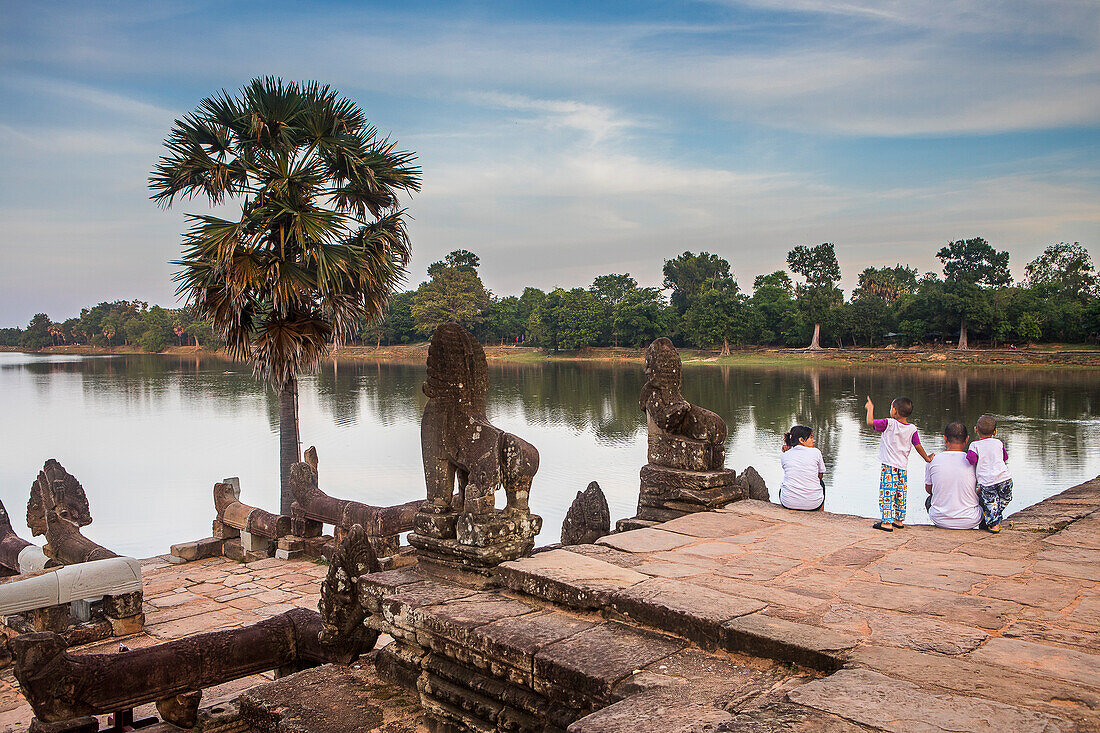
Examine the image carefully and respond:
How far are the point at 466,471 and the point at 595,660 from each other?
5.51 ft

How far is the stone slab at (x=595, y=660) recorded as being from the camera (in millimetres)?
2732

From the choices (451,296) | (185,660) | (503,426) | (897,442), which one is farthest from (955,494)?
(451,296)

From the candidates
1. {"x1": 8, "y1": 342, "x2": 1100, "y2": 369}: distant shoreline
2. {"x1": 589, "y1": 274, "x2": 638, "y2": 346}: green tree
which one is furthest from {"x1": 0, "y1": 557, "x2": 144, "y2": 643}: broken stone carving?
{"x1": 589, "y1": 274, "x2": 638, "y2": 346}: green tree

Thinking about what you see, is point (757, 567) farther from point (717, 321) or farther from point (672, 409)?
point (717, 321)

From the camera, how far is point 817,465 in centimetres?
591

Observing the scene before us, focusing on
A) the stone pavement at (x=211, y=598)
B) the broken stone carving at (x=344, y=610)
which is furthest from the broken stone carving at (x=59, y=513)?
the broken stone carving at (x=344, y=610)

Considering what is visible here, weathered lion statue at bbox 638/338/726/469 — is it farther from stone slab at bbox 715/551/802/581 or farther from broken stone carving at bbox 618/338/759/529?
stone slab at bbox 715/551/802/581

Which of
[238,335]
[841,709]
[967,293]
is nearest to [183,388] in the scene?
[238,335]

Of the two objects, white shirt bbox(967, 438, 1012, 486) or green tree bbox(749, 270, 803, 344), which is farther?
green tree bbox(749, 270, 803, 344)

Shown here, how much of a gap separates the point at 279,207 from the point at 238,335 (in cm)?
198

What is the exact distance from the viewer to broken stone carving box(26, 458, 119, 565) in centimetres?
783

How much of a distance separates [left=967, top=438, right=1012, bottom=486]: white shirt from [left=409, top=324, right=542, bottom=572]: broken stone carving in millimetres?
3239

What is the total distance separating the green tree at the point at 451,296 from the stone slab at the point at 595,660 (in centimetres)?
5787

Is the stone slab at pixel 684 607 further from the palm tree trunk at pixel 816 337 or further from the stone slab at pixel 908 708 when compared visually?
the palm tree trunk at pixel 816 337
